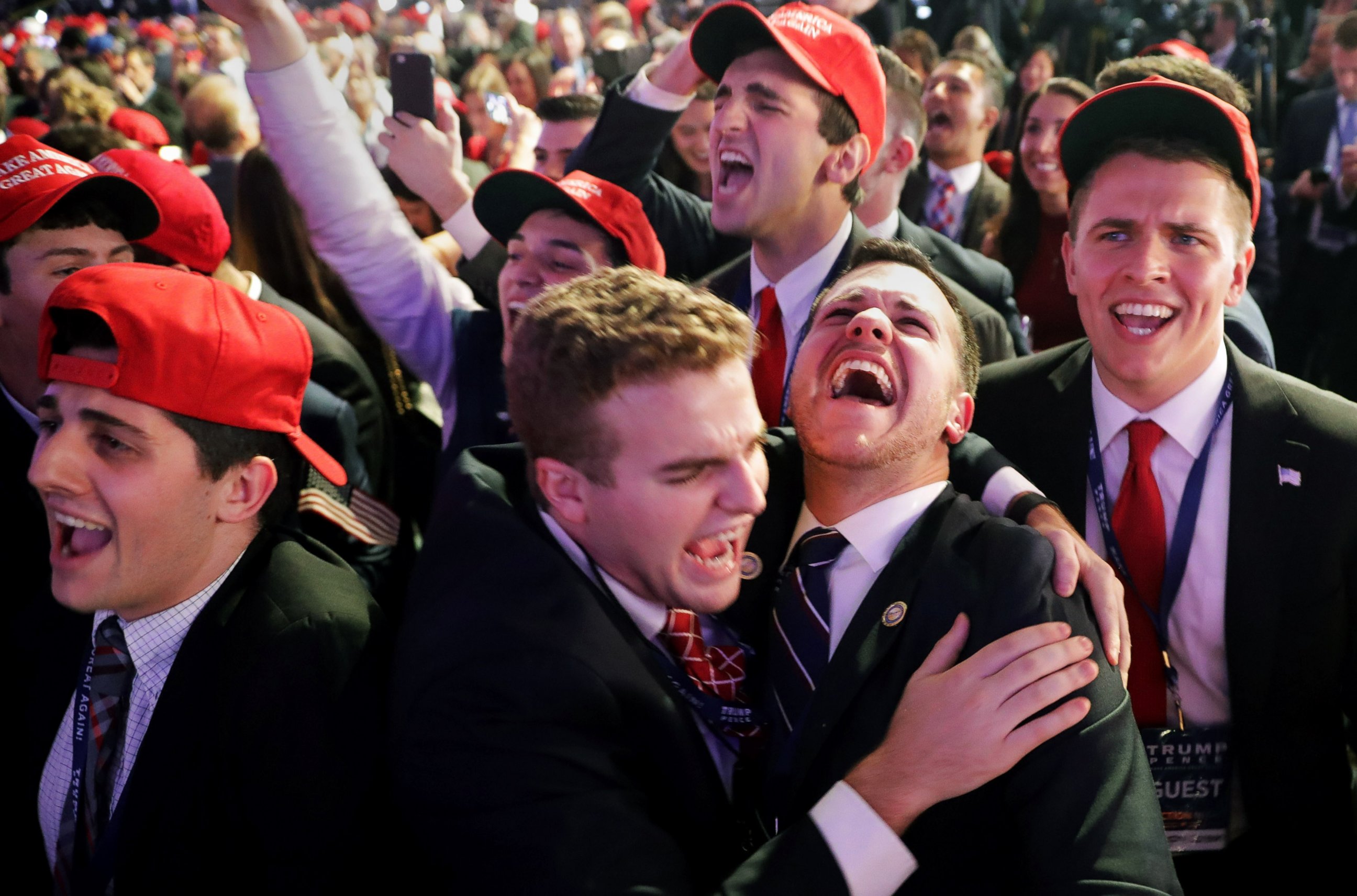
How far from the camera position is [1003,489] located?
85.6 inches

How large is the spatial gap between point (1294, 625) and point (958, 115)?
11.7 feet

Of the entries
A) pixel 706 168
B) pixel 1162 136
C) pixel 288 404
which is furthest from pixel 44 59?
pixel 1162 136

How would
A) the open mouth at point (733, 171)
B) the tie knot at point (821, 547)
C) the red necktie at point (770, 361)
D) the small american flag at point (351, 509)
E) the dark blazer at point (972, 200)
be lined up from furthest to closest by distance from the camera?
the dark blazer at point (972, 200), the open mouth at point (733, 171), the red necktie at point (770, 361), the small american flag at point (351, 509), the tie knot at point (821, 547)

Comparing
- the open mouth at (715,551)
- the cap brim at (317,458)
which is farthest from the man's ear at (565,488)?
the cap brim at (317,458)

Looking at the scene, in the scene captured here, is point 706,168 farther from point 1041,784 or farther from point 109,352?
point 1041,784

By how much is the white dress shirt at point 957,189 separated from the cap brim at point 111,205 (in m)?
3.42

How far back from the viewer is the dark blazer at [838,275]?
2992mm

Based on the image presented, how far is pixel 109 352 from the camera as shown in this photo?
1.94 m

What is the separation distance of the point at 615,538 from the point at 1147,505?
1117 millimetres

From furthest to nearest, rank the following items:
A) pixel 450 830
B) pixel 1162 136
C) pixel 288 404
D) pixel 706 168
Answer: pixel 706 168, pixel 1162 136, pixel 288 404, pixel 450 830

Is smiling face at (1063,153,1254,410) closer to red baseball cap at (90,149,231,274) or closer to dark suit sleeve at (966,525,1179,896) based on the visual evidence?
dark suit sleeve at (966,525,1179,896)

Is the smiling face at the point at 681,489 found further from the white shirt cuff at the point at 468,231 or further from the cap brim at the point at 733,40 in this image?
the white shirt cuff at the point at 468,231

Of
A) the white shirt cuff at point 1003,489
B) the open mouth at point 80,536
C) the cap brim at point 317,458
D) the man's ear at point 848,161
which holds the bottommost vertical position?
the open mouth at point 80,536

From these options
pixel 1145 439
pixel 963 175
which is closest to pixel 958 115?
pixel 963 175
